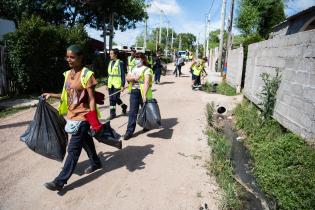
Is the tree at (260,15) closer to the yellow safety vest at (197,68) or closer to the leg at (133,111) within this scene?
the yellow safety vest at (197,68)

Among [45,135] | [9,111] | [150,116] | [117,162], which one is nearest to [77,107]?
[45,135]

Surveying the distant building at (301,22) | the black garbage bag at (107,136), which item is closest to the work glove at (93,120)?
the black garbage bag at (107,136)

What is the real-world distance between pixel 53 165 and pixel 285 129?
184 inches

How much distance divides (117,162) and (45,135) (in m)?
1.51

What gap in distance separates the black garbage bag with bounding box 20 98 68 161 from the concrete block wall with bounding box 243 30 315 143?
396 centimetres

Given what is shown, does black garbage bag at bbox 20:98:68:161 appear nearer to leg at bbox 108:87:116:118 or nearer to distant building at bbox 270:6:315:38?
leg at bbox 108:87:116:118

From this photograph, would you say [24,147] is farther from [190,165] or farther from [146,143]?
[190,165]

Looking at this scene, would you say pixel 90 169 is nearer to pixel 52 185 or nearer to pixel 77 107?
pixel 52 185

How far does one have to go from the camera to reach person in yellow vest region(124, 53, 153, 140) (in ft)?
20.6

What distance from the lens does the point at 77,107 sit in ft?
13.6

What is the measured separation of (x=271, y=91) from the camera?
23.0 feet

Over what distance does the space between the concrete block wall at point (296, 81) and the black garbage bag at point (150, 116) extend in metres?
2.62

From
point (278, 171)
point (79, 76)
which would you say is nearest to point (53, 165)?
point (79, 76)

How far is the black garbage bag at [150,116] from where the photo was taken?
6156 millimetres
